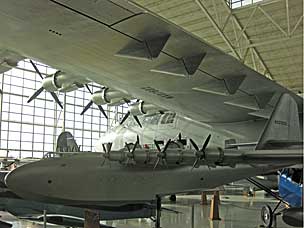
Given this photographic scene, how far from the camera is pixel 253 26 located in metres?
24.9

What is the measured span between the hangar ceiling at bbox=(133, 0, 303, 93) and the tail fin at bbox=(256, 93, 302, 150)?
35.6 ft

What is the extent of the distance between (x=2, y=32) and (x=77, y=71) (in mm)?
3163

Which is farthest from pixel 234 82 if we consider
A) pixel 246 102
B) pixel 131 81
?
pixel 131 81

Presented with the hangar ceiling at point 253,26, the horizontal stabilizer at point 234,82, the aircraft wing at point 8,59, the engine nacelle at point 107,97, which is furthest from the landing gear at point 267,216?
the hangar ceiling at point 253,26

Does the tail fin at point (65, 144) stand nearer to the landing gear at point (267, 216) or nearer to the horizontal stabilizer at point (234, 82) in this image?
the horizontal stabilizer at point (234, 82)

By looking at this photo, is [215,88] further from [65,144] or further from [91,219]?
[65,144]

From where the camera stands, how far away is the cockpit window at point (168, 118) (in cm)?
1848

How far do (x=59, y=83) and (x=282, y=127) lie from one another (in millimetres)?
9080

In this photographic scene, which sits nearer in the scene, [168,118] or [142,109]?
[168,118]

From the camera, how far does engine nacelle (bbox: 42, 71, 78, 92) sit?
15.6 meters

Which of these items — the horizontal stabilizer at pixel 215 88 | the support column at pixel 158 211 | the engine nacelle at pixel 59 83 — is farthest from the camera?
the engine nacelle at pixel 59 83

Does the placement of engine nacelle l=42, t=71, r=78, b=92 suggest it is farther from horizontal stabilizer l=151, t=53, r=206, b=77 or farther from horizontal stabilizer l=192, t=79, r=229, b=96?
horizontal stabilizer l=192, t=79, r=229, b=96

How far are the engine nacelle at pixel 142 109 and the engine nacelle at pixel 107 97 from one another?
1026mm

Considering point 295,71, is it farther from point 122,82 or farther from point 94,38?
point 94,38
